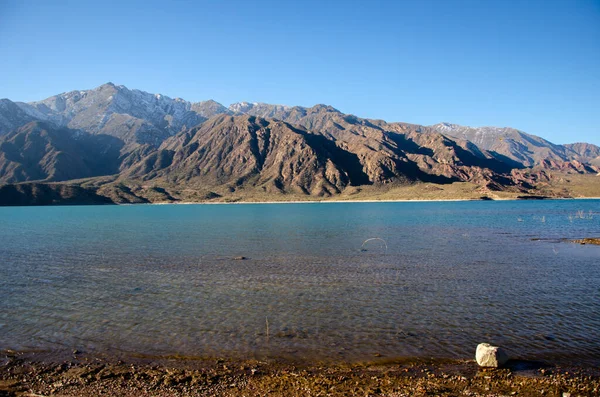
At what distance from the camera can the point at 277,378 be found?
16672 millimetres

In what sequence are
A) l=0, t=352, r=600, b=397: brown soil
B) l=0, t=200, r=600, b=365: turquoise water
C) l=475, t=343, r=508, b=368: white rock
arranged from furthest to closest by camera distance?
l=0, t=200, r=600, b=365: turquoise water
l=475, t=343, r=508, b=368: white rock
l=0, t=352, r=600, b=397: brown soil

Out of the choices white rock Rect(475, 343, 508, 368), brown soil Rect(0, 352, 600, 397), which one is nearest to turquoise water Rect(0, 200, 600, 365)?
brown soil Rect(0, 352, 600, 397)

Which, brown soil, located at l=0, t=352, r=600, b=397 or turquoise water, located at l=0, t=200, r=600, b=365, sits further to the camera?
turquoise water, located at l=0, t=200, r=600, b=365

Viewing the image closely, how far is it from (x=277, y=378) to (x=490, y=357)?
9.03 metres

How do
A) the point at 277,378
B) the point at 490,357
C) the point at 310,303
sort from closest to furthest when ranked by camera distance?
the point at 277,378 < the point at 490,357 < the point at 310,303

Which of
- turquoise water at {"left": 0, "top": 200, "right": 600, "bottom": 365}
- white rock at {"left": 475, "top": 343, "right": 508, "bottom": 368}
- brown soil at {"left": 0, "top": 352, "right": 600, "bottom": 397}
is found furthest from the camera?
turquoise water at {"left": 0, "top": 200, "right": 600, "bottom": 365}

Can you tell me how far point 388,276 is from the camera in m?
37.0

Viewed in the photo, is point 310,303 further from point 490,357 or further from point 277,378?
point 490,357

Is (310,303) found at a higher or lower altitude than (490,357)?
lower

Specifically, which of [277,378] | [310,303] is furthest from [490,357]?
[310,303]

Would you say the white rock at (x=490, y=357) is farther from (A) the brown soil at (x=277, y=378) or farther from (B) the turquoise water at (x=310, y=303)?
(B) the turquoise water at (x=310, y=303)

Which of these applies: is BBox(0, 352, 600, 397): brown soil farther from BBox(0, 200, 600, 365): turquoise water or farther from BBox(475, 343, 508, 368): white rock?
BBox(0, 200, 600, 365): turquoise water

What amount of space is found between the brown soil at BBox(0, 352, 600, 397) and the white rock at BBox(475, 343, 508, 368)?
0.39m

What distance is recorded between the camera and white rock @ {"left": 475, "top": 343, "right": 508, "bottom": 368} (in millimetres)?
17328
